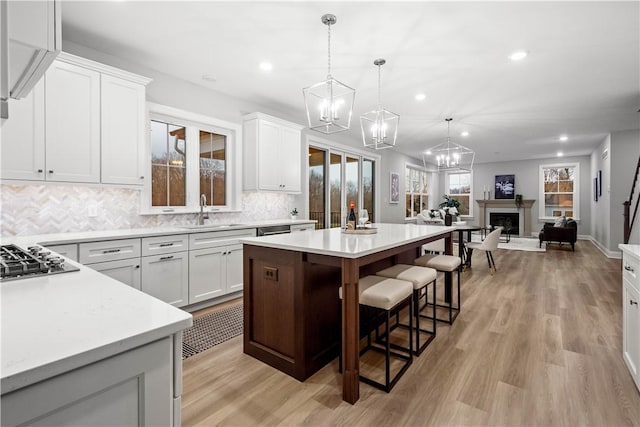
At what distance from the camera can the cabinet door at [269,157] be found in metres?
4.51

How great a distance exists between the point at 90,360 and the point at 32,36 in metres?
0.75

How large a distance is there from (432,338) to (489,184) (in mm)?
10427

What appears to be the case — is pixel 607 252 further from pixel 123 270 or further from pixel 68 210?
pixel 68 210

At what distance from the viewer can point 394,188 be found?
8750 mm

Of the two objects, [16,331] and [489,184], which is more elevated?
[489,184]

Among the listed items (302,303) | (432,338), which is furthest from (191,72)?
(432,338)

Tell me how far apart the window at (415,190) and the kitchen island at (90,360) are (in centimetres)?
917

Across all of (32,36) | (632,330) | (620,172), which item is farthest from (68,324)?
(620,172)

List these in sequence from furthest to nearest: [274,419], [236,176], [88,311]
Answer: [236,176], [274,419], [88,311]

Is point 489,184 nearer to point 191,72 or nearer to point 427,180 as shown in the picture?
point 427,180

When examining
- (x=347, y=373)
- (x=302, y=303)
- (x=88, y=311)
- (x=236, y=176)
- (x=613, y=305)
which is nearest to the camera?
(x=88, y=311)

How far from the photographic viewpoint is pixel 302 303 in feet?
7.02

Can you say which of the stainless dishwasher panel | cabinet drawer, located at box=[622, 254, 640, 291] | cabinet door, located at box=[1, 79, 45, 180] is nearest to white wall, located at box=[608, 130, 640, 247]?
cabinet drawer, located at box=[622, 254, 640, 291]

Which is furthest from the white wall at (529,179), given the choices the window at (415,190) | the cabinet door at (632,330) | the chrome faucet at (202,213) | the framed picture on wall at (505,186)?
the chrome faucet at (202,213)
